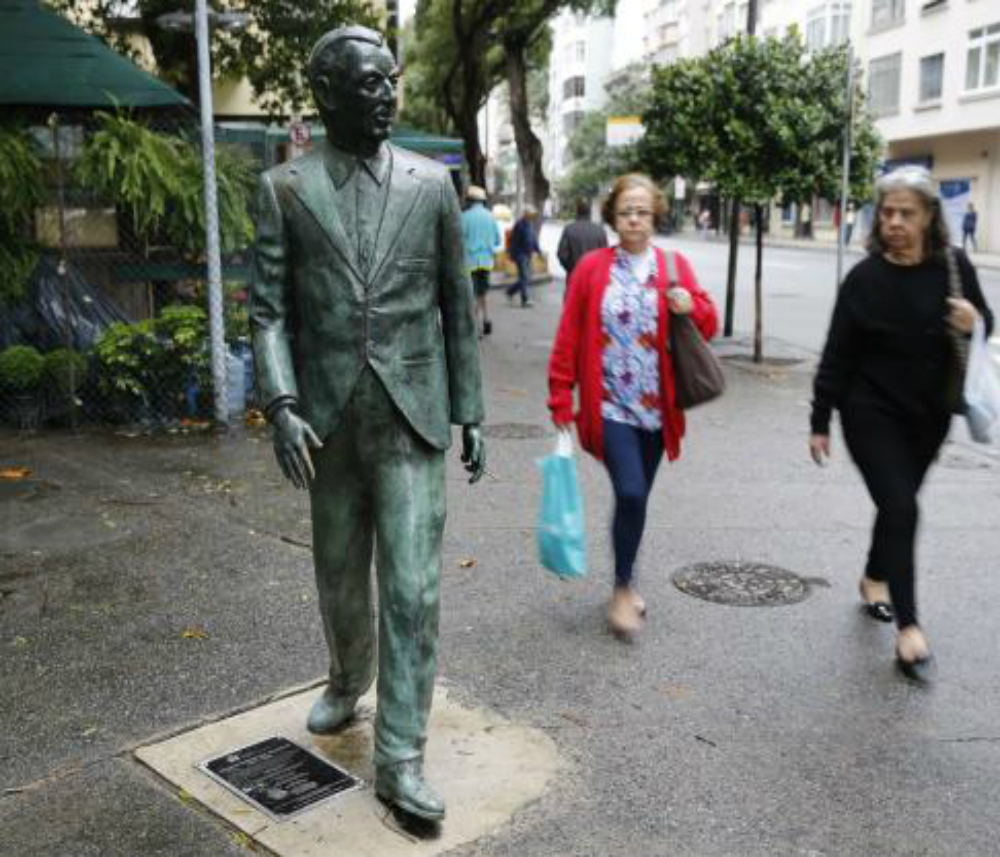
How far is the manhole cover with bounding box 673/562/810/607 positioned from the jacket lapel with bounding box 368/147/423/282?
284 cm

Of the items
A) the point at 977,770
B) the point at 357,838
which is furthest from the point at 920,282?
the point at 357,838

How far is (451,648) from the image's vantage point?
477 cm

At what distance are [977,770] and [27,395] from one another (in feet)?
24.1

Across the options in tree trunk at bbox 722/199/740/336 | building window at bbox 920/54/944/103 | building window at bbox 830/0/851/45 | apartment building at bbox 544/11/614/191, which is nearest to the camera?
tree trunk at bbox 722/199/740/336

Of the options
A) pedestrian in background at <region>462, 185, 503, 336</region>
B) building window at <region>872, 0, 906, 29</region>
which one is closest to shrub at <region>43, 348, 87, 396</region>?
pedestrian in background at <region>462, 185, 503, 336</region>

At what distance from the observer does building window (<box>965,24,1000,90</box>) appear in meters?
35.7

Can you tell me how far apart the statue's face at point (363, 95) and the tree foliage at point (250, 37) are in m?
11.8

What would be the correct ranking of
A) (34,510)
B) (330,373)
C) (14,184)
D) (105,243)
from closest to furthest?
(330,373)
(34,510)
(14,184)
(105,243)

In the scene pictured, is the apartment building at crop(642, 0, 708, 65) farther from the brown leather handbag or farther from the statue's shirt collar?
the statue's shirt collar

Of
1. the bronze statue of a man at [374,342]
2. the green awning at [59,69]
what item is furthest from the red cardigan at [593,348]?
the green awning at [59,69]

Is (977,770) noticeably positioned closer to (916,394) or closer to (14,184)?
(916,394)

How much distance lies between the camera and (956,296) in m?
4.52

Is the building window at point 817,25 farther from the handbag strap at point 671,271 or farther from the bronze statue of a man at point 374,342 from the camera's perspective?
the bronze statue of a man at point 374,342

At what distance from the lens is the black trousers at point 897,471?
14.9 feet
